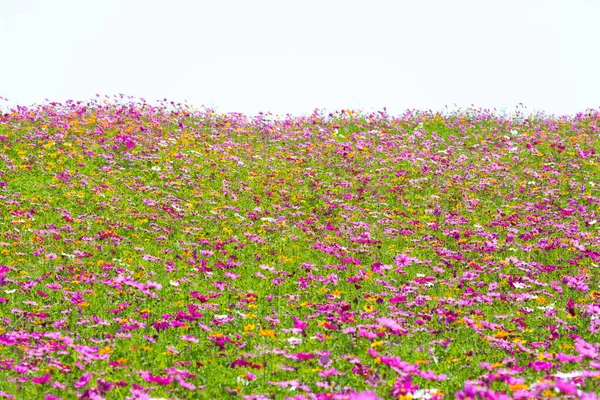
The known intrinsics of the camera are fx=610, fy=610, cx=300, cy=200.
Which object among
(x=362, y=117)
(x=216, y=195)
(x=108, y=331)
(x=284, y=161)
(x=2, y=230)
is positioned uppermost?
(x=362, y=117)

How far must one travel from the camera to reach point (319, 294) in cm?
916

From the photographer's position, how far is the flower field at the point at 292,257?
599 cm

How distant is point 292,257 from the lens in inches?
435

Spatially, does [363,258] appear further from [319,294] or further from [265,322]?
[265,322]

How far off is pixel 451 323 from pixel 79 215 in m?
8.03

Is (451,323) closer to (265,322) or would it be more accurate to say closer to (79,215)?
(265,322)

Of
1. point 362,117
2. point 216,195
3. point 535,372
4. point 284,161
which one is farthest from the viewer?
point 362,117

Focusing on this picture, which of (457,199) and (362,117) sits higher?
(362,117)

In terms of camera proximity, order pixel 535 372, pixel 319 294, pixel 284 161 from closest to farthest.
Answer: pixel 535 372
pixel 319 294
pixel 284 161

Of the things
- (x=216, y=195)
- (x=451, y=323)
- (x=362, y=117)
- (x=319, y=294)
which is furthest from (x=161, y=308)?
(x=362, y=117)

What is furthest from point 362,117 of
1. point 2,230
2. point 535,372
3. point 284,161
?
point 535,372

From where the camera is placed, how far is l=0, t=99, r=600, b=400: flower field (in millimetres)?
5992

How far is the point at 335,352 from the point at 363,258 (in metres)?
4.47

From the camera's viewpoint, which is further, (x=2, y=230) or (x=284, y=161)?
(x=284, y=161)
